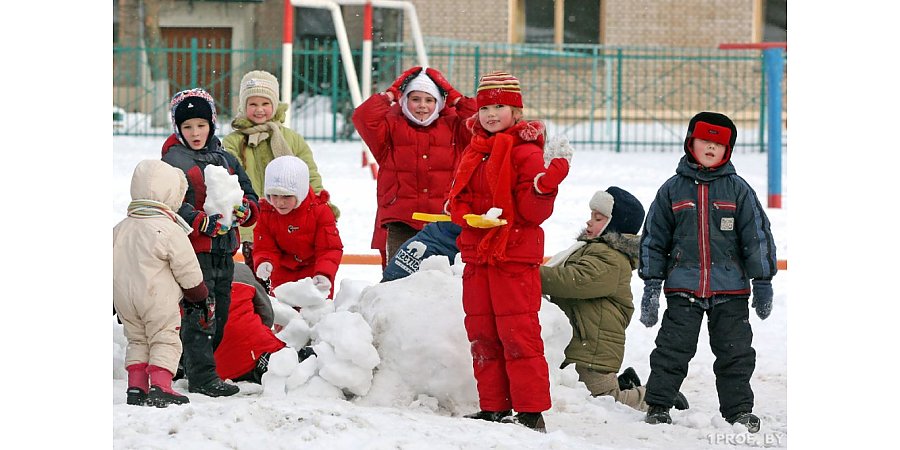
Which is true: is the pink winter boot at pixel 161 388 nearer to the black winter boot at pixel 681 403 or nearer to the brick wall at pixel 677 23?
the black winter boot at pixel 681 403

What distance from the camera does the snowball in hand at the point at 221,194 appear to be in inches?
198

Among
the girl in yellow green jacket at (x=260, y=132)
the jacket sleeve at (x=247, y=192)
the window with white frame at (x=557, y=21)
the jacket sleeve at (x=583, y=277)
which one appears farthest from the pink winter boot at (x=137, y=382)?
the window with white frame at (x=557, y=21)

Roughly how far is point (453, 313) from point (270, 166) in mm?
1293

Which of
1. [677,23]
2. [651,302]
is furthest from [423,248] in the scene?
[677,23]

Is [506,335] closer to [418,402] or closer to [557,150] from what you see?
[418,402]

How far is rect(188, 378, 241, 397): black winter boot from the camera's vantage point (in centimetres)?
509

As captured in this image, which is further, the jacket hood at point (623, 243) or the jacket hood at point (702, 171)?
the jacket hood at point (623, 243)

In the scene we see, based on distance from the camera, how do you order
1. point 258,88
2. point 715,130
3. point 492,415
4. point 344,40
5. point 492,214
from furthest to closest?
point 344,40, point 258,88, point 715,130, point 492,415, point 492,214

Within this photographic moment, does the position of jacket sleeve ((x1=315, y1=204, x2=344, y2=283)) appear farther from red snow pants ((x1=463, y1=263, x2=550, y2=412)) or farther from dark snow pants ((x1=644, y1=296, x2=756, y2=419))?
dark snow pants ((x1=644, y1=296, x2=756, y2=419))

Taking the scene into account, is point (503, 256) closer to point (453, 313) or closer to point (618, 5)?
point (453, 313)

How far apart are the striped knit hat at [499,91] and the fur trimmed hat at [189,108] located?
120 centimetres

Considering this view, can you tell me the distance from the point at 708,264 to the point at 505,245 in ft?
2.81

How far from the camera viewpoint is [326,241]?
612cm

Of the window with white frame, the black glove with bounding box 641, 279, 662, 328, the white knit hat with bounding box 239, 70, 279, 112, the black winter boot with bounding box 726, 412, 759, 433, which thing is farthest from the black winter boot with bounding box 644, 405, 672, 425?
the window with white frame
